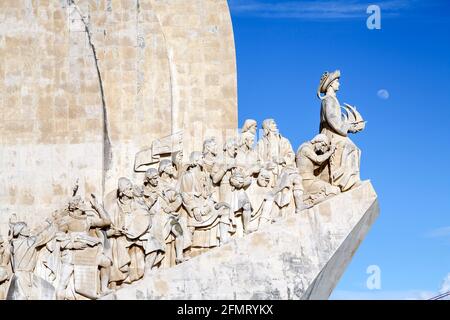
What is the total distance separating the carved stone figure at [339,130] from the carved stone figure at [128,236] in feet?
8.95

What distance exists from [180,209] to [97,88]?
8.11 feet

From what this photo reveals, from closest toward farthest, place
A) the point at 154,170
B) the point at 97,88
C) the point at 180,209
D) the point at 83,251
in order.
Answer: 1. the point at 83,251
2. the point at 180,209
3. the point at 154,170
4. the point at 97,88

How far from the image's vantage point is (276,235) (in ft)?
56.1

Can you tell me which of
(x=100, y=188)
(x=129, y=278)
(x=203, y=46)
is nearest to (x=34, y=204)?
(x=100, y=188)

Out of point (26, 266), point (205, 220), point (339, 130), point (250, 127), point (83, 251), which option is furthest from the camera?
point (250, 127)

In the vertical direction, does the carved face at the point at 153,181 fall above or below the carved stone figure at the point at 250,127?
below

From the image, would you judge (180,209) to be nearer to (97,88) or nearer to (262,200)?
(262,200)

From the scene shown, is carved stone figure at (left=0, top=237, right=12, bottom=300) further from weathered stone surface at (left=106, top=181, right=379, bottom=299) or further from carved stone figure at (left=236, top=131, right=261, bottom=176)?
carved stone figure at (left=236, top=131, right=261, bottom=176)

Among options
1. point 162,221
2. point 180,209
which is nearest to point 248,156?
point 180,209

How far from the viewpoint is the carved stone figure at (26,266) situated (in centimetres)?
1667

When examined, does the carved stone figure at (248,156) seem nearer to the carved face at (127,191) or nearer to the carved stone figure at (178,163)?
the carved stone figure at (178,163)

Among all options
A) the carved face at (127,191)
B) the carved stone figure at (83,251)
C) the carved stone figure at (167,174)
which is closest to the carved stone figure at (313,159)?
the carved stone figure at (167,174)

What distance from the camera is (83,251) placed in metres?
17.1

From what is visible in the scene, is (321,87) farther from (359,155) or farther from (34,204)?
(34,204)
